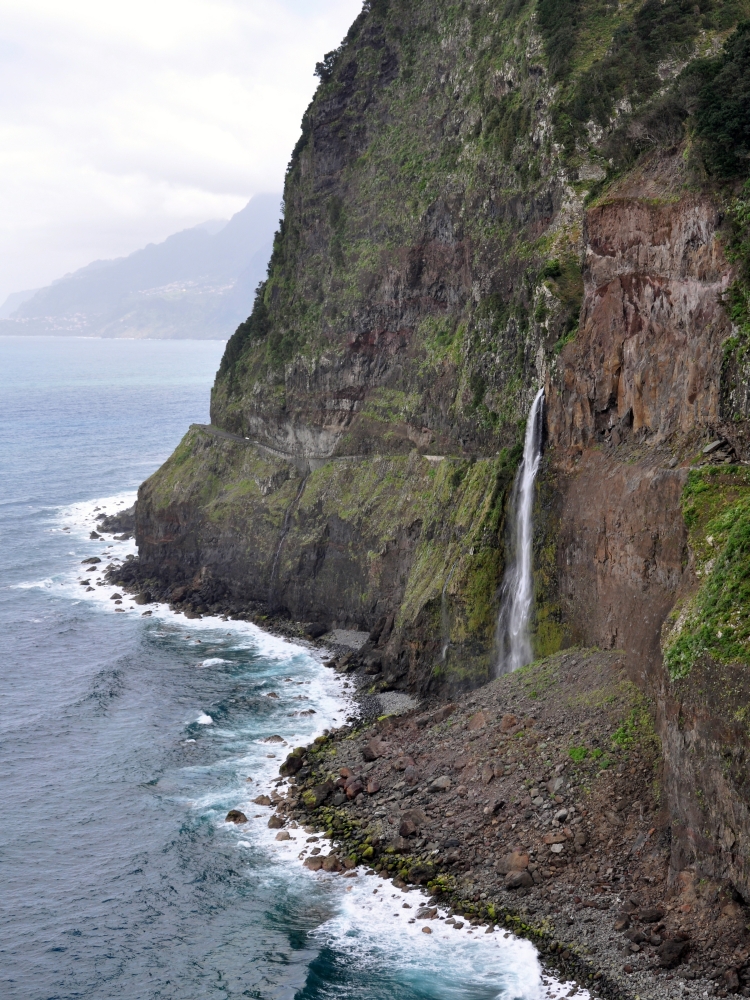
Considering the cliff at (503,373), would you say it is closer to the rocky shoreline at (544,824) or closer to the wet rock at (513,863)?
the rocky shoreline at (544,824)

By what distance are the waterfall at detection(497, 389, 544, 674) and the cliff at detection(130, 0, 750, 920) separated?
0.81 meters

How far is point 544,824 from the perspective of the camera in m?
35.2

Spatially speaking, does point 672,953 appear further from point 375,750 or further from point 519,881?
point 375,750

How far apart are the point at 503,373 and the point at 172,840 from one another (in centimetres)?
3069

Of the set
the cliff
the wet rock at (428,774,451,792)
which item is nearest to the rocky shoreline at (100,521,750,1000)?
the wet rock at (428,774,451,792)

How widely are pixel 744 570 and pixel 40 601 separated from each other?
58264 mm

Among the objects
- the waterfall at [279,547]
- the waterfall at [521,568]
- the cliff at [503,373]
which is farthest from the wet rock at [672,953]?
the waterfall at [279,547]

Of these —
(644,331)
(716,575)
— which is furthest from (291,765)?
(644,331)

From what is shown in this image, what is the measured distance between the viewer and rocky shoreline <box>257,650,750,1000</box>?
28969 mm

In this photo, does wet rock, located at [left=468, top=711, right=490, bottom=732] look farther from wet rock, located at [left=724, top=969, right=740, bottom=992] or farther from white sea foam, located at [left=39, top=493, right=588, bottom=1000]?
wet rock, located at [left=724, top=969, right=740, bottom=992]

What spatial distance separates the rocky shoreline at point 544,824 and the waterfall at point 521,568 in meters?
2.60

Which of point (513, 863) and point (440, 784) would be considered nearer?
point (513, 863)

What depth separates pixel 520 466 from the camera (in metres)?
49.2

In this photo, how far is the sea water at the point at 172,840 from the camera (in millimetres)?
31969
